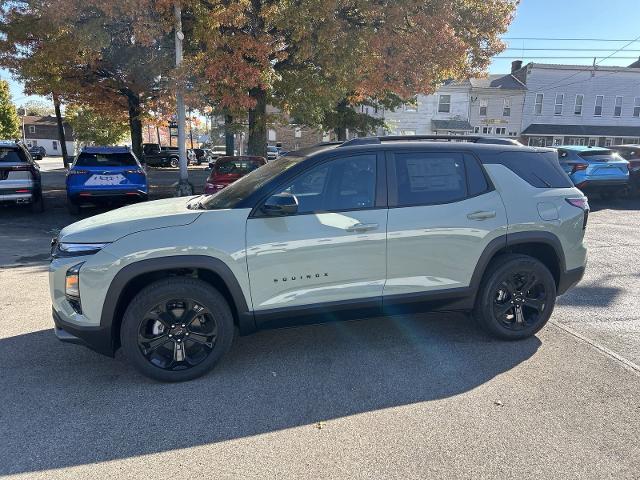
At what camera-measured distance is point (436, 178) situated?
3.92 m

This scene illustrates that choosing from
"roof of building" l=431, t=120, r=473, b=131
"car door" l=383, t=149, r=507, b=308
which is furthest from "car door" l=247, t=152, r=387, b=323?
"roof of building" l=431, t=120, r=473, b=131

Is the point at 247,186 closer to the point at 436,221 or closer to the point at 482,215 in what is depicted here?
the point at 436,221

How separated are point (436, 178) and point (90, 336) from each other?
3048mm

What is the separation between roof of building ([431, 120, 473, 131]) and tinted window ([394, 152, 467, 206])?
30.9 meters

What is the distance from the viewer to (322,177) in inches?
144

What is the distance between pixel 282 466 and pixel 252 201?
1.88m

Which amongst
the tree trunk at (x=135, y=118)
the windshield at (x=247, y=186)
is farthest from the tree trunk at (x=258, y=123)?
the windshield at (x=247, y=186)

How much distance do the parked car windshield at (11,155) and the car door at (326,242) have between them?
9255mm

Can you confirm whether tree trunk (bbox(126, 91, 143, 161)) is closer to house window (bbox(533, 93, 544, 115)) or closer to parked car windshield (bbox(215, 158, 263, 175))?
parked car windshield (bbox(215, 158, 263, 175))

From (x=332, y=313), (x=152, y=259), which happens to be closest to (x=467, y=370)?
(x=332, y=313)

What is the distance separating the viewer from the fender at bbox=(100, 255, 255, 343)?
3.20 m

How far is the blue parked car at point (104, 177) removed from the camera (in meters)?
9.95

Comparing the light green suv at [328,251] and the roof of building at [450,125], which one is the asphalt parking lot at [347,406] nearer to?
the light green suv at [328,251]

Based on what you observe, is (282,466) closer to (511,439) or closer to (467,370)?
(511,439)
